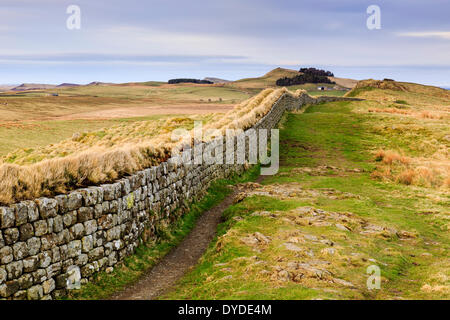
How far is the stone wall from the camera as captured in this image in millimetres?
8008

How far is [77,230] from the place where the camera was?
31.4 feet

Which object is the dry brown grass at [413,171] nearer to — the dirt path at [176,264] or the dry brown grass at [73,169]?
the dirt path at [176,264]

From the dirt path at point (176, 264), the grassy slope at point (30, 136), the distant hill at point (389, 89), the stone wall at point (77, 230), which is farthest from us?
the distant hill at point (389, 89)

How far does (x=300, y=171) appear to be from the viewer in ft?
74.7

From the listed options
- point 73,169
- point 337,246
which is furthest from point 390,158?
point 73,169

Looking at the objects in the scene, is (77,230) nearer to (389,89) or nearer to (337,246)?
(337,246)

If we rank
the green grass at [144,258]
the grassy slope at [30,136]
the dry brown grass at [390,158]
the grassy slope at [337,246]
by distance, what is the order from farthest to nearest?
the grassy slope at [30,136]
the dry brown grass at [390,158]
the green grass at [144,258]
the grassy slope at [337,246]

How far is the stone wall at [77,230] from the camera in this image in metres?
8.01

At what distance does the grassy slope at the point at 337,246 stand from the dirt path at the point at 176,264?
460mm

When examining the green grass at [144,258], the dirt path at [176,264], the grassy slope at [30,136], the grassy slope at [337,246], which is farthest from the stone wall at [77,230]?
the grassy slope at [30,136]

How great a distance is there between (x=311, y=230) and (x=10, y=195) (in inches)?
325

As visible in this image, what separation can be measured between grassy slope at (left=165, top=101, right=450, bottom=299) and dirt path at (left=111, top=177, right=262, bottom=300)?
460 millimetres
